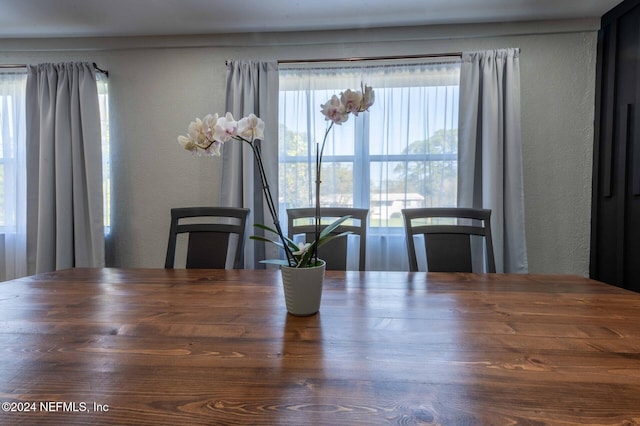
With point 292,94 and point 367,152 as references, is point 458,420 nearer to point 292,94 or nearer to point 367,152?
point 367,152

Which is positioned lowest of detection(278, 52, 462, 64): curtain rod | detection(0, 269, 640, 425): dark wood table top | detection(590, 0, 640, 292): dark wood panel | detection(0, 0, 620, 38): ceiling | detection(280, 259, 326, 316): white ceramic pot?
detection(0, 269, 640, 425): dark wood table top

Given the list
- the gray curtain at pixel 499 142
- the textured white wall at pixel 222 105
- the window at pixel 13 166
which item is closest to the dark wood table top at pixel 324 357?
the gray curtain at pixel 499 142

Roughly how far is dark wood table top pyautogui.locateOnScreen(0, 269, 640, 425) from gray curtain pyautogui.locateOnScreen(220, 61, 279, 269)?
53.3 inches

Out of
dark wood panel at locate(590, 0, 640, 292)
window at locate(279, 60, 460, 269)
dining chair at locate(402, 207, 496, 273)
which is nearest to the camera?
dining chair at locate(402, 207, 496, 273)

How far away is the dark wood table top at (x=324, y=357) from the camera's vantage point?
485 mm

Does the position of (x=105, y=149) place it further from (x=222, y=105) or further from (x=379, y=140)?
(x=379, y=140)

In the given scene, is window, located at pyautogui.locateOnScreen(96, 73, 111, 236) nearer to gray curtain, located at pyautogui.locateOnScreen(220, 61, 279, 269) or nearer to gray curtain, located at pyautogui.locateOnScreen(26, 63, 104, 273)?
gray curtain, located at pyautogui.locateOnScreen(26, 63, 104, 273)

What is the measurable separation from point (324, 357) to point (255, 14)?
7.69 ft

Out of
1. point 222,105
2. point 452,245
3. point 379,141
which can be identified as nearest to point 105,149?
point 222,105

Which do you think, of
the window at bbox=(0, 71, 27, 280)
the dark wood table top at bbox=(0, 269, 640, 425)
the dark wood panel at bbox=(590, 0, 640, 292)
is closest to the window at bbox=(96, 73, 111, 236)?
the window at bbox=(0, 71, 27, 280)

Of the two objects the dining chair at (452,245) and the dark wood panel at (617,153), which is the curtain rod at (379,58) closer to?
the dark wood panel at (617,153)

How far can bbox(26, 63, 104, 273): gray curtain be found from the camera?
8.12 ft

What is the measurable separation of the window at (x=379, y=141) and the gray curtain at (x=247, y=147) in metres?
0.07

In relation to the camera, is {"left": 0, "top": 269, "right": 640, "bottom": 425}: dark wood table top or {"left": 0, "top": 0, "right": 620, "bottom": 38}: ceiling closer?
{"left": 0, "top": 269, "right": 640, "bottom": 425}: dark wood table top
